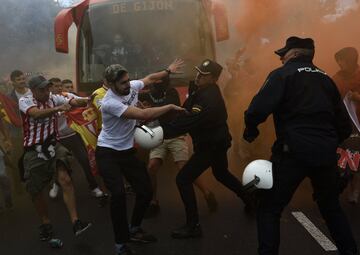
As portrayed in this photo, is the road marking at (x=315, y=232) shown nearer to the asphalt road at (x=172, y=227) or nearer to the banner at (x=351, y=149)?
the asphalt road at (x=172, y=227)

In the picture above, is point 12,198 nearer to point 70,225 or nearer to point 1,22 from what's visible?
point 70,225

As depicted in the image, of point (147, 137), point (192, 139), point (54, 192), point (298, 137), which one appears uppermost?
point (298, 137)

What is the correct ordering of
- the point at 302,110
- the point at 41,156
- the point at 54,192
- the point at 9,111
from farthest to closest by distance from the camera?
the point at 9,111
the point at 54,192
the point at 41,156
the point at 302,110

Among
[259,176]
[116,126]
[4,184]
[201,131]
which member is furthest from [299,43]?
[4,184]

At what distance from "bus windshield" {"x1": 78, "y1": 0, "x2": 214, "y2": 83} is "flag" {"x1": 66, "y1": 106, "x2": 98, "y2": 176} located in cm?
110

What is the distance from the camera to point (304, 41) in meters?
3.21

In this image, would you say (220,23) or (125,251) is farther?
(220,23)

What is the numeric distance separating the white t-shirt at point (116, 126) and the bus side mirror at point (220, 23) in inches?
112

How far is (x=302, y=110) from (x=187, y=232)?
1647 mm

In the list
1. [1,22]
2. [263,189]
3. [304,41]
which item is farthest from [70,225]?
[1,22]

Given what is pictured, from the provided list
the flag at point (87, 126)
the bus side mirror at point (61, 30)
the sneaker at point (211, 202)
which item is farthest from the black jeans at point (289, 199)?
the bus side mirror at point (61, 30)

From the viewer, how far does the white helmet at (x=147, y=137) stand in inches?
152

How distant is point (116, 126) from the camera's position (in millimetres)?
3859

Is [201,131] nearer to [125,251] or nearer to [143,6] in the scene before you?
[125,251]
